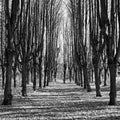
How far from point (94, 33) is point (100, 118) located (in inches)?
452

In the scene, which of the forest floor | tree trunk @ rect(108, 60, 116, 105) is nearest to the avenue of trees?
tree trunk @ rect(108, 60, 116, 105)

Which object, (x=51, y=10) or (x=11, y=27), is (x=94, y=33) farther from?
(x=51, y=10)

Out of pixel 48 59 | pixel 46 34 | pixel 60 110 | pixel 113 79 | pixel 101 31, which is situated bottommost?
pixel 60 110

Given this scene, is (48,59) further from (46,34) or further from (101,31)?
(101,31)

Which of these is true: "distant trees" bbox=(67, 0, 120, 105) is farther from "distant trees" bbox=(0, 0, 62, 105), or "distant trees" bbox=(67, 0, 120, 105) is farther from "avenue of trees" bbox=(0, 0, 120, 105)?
"distant trees" bbox=(0, 0, 62, 105)

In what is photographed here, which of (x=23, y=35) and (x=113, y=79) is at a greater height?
(x=23, y=35)

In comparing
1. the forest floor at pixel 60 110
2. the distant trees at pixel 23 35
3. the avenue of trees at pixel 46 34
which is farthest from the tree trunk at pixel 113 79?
the distant trees at pixel 23 35

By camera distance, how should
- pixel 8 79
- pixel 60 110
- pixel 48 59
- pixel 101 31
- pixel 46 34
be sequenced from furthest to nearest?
pixel 48 59 < pixel 46 34 < pixel 101 31 < pixel 8 79 < pixel 60 110

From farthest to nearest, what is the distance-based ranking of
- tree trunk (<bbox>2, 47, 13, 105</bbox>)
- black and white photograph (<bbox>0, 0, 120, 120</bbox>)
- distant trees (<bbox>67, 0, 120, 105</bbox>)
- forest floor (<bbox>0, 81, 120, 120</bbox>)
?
1. distant trees (<bbox>67, 0, 120, 105</bbox>)
2. tree trunk (<bbox>2, 47, 13, 105</bbox>)
3. black and white photograph (<bbox>0, 0, 120, 120</bbox>)
4. forest floor (<bbox>0, 81, 120, 120</bbox>)

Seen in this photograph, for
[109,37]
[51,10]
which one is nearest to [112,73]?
[109,37]

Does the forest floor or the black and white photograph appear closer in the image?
the forest floor

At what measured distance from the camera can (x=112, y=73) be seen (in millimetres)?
13750

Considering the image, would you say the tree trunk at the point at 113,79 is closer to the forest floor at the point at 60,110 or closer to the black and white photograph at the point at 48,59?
the black and white photograph at the point at 48,59

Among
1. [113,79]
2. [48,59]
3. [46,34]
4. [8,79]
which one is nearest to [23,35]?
[8,79]
